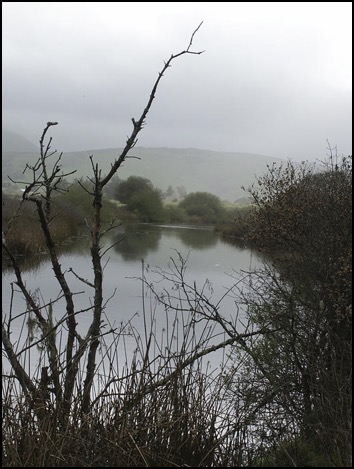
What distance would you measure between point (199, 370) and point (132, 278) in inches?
221

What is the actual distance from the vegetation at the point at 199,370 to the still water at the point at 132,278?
235 millimetres

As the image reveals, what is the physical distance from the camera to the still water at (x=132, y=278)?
6691 mm

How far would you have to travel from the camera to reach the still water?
6691 millimetres

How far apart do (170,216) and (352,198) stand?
117ft

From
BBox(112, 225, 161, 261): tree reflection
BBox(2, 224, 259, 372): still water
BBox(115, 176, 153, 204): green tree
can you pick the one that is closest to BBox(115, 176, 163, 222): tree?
BBox(115, 176, 153, 204): green tree

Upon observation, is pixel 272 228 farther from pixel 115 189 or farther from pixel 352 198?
pixel 115 189

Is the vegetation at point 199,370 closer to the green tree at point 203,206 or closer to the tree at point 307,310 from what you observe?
the tree at point 307,310

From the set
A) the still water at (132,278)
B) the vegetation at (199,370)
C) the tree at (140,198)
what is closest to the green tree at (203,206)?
the tree at (140,198)

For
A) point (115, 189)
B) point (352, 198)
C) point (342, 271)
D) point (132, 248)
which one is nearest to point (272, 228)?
point (352, 198)

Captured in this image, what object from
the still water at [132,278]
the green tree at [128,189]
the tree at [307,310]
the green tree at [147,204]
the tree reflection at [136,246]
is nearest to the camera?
the tree at [307,310]

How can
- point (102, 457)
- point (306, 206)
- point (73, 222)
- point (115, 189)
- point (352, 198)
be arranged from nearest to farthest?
1. point (102, 457)
2. point (352, 198)
3. point (306, 206)
4. point (73, 222)
5. point (115, 189)

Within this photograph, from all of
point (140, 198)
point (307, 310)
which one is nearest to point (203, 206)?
point (140, 198)

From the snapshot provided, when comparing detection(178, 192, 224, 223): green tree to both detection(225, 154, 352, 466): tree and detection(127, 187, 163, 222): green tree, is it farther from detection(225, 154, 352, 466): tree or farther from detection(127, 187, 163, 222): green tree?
detection(225, 154, 352, 466): tree

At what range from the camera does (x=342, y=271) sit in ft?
11.6
